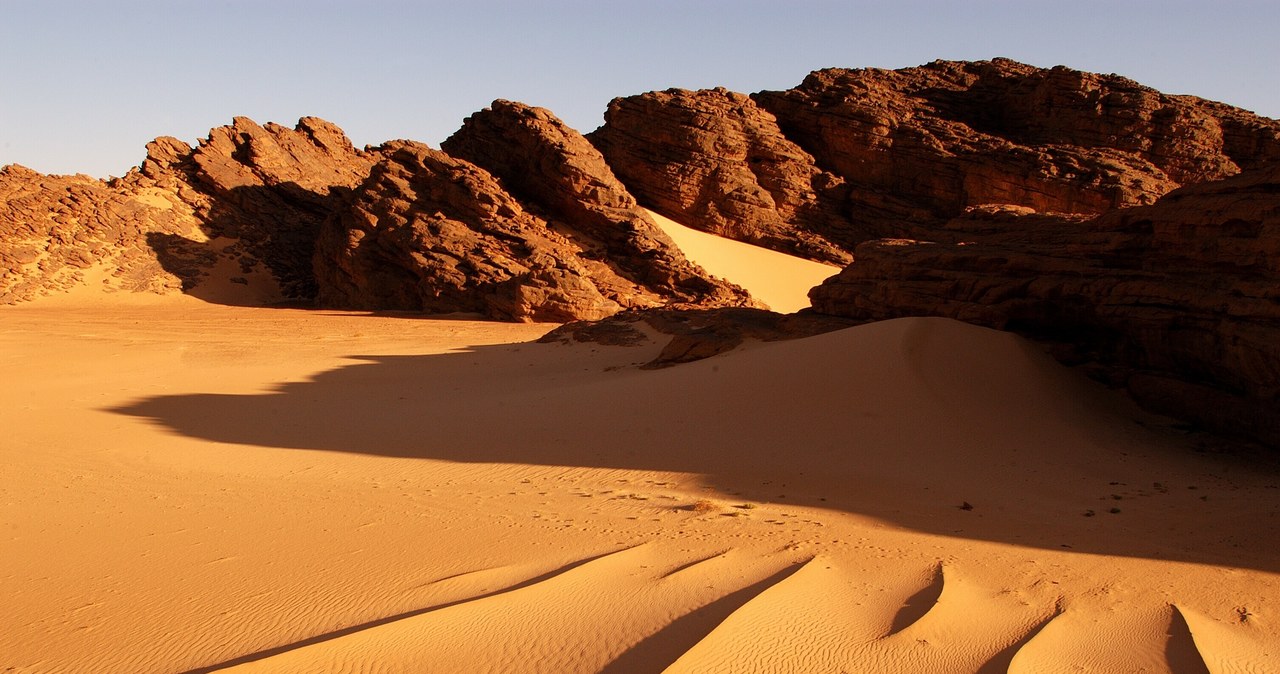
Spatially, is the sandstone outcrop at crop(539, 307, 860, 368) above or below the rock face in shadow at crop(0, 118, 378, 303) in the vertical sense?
below

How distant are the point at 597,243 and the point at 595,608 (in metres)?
20.6

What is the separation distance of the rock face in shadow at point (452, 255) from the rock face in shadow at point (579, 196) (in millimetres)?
495

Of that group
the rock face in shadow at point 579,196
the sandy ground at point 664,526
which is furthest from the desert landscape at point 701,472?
the rock face in shadow at point 579,196

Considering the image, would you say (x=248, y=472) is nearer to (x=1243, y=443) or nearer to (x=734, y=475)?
(x=734, y=475)

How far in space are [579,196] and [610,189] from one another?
3.16ft

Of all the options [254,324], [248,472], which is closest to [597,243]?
[254,324]

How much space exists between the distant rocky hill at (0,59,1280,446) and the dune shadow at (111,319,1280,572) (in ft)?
18.3

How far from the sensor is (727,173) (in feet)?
89.9

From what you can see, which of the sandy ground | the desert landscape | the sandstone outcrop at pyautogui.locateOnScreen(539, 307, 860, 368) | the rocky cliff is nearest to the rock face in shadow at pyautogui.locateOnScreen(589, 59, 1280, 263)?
the rocky cliff

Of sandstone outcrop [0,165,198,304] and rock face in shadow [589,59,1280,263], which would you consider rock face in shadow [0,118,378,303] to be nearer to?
sandstone outcrop [0,165,198,304]

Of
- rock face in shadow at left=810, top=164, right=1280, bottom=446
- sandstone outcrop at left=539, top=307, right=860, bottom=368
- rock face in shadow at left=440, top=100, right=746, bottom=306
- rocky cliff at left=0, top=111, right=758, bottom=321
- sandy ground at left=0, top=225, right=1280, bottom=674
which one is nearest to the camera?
sandy ground at left=0, top=225, right=1280, bottom=674

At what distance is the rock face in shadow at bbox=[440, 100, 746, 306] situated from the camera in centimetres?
2238

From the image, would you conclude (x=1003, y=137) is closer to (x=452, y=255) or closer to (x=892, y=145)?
(x=892, y=145)

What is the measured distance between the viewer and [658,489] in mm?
5969
